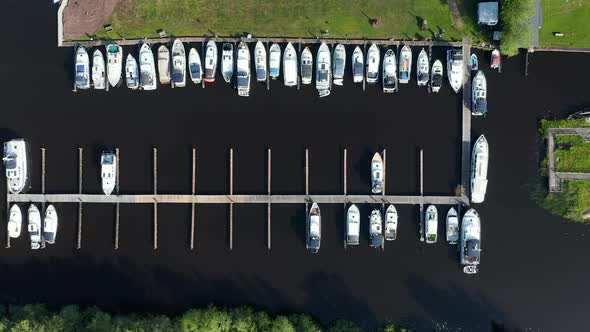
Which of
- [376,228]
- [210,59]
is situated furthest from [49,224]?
[376,228]

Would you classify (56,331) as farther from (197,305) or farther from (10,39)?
(10,39)

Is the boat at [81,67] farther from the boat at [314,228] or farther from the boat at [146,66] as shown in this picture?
the boat at [314,228]

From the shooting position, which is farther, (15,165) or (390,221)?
(390,221)

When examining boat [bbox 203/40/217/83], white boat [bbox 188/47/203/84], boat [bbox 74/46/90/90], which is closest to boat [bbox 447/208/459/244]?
boat [bbox 203/40/217/83]

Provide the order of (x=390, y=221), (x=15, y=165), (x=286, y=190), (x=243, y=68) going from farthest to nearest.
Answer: (x=286, y=190) → (x=390, y=221) → (x=243, y=68) → (x=15, y=165)

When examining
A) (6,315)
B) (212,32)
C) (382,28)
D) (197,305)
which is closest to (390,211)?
(382,28)

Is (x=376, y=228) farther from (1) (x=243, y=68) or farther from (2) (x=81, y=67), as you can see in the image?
(2) (x=81, y=67)

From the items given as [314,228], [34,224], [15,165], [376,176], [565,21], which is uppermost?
[565,21]
